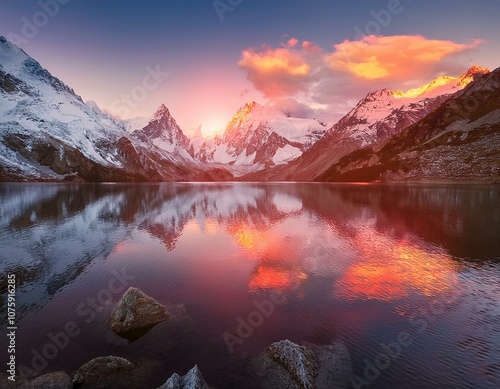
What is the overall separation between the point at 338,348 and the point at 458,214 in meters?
84.5

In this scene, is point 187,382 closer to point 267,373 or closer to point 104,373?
point 267,373

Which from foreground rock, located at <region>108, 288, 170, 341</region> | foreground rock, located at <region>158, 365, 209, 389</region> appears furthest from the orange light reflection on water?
foreground rock, located at <region>158, 365, 209, 389</region>

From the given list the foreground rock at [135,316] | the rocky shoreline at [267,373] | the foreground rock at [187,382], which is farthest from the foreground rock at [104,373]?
the foreground rock at [135,316]

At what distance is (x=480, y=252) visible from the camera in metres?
52.7

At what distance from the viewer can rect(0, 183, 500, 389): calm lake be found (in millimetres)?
23203

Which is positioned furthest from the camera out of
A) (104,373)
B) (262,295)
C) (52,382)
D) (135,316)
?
(262,295)

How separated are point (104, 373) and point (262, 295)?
18.1 meters

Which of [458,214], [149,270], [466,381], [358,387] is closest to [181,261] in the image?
[149,270]

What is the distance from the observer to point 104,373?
21297 mm

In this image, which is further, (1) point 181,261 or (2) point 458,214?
(2) point 458,214

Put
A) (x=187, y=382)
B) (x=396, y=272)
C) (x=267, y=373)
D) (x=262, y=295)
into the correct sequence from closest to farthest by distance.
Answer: (x=187, y=382) < (x=267, y=373) < (x=262, y=295) < (x=396, y=272)

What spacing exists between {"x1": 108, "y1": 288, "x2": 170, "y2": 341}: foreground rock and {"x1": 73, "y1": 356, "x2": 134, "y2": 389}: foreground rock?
423 cm

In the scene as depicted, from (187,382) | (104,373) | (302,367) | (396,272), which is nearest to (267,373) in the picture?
(302,367)

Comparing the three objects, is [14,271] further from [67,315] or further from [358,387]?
[358,387]
